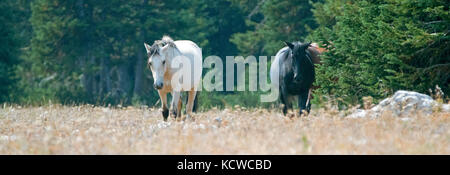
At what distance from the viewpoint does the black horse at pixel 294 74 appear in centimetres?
1424

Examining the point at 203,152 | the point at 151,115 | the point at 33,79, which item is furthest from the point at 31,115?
the point at 33,79

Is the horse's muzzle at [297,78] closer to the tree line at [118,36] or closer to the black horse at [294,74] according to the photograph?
the black horse at [294,74]

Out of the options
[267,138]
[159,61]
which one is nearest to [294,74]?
Result: [159,61]

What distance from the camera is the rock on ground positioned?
34.5 feet

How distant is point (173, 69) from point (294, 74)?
2.47 m

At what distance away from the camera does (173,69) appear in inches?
536

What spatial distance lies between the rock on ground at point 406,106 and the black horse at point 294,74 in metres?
3.27

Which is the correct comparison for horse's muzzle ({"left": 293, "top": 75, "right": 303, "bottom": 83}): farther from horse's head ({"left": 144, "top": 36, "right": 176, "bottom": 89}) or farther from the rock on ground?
the rock on ground

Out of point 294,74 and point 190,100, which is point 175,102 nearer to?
point 190,100

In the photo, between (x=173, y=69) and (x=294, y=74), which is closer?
(x=173, y=69)

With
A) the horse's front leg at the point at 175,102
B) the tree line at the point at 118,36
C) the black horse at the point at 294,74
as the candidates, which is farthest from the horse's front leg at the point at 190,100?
the tree line at the point at 118,36

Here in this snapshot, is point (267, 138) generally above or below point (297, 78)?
above

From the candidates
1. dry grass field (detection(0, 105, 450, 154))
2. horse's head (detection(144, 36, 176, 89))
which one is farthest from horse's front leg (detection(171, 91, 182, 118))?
dry grass field (detection(0, 105, 450, 154))
